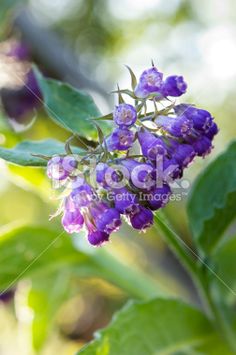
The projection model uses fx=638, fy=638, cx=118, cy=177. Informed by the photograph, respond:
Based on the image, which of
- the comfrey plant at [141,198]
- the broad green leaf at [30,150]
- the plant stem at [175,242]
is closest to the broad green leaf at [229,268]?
the comfrey plant at [141,198]

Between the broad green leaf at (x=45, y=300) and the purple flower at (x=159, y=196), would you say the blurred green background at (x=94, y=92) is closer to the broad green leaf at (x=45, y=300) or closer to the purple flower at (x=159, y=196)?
the broad green leaf at (x=45, y=300)

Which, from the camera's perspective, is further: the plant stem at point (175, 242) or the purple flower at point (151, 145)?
the plant stem at point (175, 242)

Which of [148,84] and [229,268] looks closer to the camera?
[148,84]

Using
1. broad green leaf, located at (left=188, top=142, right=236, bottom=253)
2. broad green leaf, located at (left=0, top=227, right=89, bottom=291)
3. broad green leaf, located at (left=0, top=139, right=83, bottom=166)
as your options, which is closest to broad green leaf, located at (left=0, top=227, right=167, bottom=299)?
broad green leaf, located at (left=0, top=227, right=89, bottom=291)

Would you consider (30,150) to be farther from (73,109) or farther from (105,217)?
(105,217)

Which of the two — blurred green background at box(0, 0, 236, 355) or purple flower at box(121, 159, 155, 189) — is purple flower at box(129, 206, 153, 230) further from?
blurred green background at box(0, 0, 236, 355)

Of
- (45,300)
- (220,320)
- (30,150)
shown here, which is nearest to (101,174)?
(30,150)
